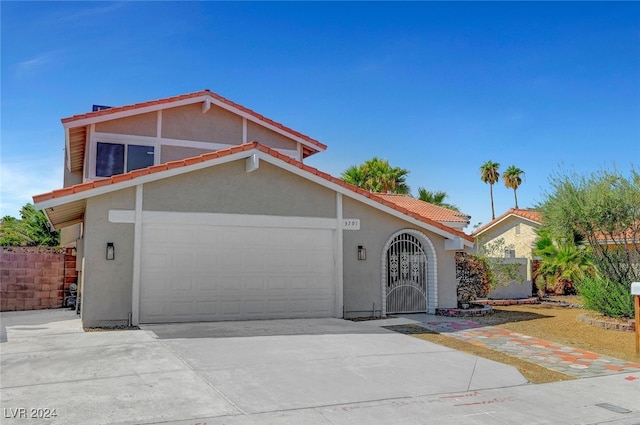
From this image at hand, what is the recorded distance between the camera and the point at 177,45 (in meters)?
15.8

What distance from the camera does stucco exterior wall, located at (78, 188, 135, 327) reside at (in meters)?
11.1

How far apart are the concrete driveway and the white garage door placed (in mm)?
1588

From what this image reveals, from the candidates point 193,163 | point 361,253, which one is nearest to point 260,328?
point 361,253

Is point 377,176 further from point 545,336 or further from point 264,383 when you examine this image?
point 264,383

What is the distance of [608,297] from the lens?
14.5 metres

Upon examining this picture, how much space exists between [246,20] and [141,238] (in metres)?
7.82

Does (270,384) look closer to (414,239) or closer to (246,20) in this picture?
(414,239)

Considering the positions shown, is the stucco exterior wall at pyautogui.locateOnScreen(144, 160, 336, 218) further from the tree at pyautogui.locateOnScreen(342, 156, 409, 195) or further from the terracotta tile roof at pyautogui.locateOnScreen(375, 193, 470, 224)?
the tree at pyautogui.locateOnScreen(342, 156, 409, 195)

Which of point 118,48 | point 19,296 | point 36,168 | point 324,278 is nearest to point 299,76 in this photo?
point 118,48

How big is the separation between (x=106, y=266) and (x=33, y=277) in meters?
6.47

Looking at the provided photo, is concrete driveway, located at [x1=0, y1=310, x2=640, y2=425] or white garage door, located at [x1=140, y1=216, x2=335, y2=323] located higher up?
white garage door, located at [x1=140, y1=216, x2=335, y2=323]

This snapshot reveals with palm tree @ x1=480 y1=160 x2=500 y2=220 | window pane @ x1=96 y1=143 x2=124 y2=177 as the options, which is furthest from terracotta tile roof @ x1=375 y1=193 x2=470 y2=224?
palm tree @ x1=480 y1=160 x2=500 y2=220

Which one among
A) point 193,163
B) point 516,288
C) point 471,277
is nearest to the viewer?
point 193,163

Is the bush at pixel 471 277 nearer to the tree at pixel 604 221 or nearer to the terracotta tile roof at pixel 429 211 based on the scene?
the tree at pixel 604 221
